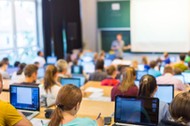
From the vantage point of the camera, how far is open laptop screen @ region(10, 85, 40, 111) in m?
3.47

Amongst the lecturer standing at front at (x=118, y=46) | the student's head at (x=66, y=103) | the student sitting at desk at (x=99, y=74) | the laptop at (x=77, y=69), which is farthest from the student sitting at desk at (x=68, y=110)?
the lecturer standing at front at (x=118, y=46)

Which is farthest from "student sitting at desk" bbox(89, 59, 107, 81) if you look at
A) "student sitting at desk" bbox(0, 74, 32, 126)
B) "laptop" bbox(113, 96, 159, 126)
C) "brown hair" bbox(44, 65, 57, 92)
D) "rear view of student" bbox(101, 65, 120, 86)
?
"student sitting at desk" bbox(0, 74, 32, 126)

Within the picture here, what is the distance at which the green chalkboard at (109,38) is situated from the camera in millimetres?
11641

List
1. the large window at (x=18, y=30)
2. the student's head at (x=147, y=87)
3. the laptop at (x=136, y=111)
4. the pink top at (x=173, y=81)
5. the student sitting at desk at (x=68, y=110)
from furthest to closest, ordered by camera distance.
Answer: the large window at (x=18, y=30)
the pink top at (x=173, y=81)
the student's head at (x=147, y=87)
the laptop at (x=136, y=111)
the student sitting at desk at (x=68, y=110)

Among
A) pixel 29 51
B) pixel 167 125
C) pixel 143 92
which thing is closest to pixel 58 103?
pixel 167 125

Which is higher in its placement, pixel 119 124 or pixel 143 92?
pixel 143 92

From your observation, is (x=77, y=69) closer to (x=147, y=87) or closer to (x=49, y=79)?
(x=49, y=79)

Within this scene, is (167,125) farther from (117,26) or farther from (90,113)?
(117,26)

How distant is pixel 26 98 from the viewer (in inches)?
138

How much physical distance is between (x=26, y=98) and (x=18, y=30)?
6738 mm

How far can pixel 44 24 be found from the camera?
10578 mm

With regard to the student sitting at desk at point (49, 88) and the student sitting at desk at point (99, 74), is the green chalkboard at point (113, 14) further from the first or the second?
the student sitting at desk at point (49, 88)

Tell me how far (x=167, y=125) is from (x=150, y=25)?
364 inches

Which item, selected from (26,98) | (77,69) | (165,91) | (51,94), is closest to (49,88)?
(51,94)
